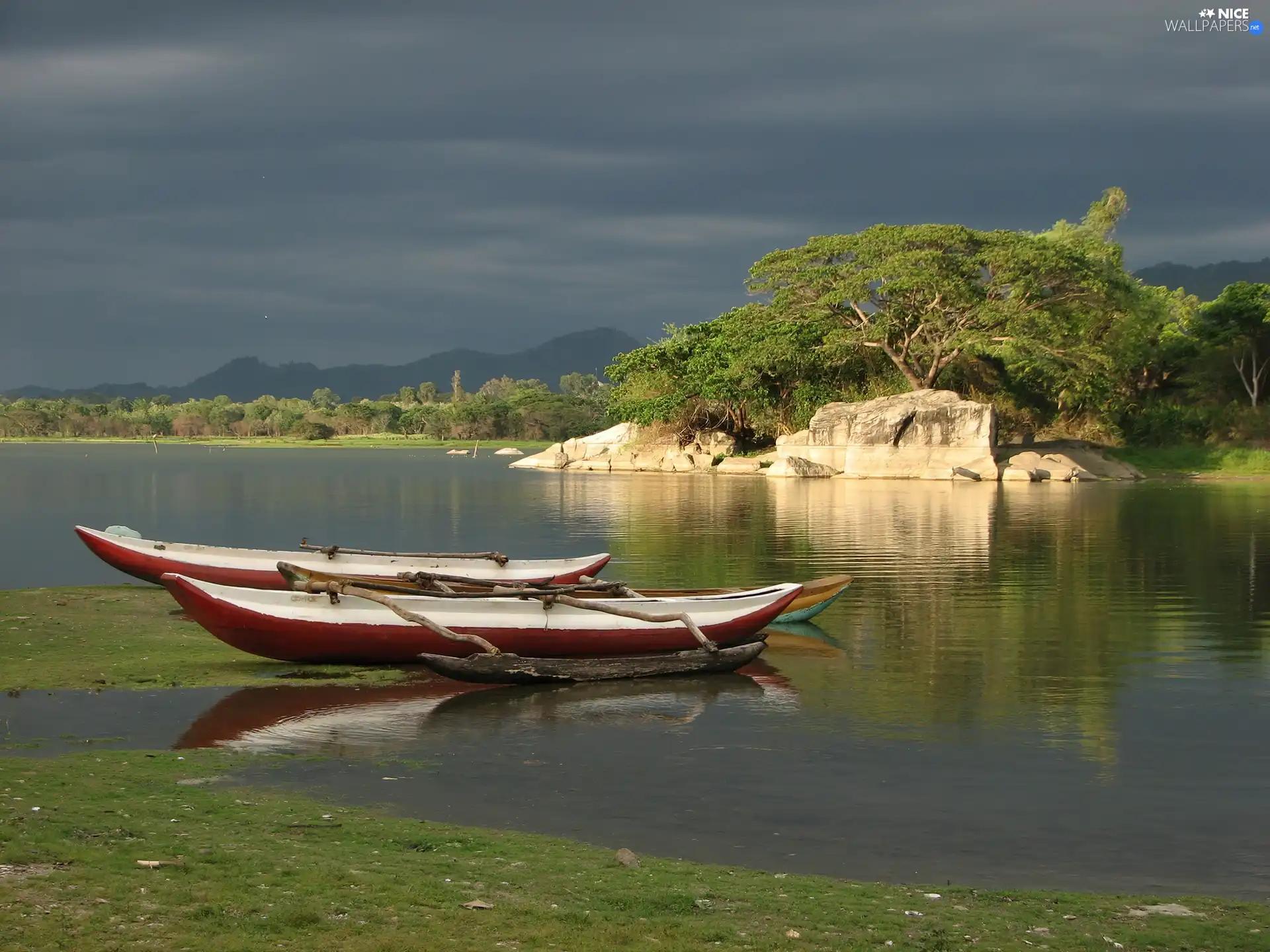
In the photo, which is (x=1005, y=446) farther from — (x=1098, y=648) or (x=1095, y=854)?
(x=1095, y=854)

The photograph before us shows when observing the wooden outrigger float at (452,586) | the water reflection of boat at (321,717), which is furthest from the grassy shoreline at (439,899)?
the wooden outrigger float at (452,586)

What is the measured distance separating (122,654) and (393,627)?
4233 mm

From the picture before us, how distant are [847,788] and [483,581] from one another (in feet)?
28.0

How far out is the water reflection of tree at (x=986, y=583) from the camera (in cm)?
1644

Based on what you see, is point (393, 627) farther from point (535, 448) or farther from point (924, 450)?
point (535, 448)

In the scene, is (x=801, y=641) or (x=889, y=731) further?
(x=801, y=641)

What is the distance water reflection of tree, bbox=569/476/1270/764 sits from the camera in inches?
647

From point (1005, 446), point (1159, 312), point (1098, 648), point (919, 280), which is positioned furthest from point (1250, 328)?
point (1098, 648)

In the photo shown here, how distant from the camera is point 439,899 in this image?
8.18 m

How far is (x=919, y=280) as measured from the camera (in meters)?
66.3

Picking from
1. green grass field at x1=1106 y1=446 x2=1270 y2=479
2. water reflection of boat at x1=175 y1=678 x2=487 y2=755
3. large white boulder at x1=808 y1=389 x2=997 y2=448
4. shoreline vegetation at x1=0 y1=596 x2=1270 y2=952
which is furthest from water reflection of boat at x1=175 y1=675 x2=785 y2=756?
green grass field at x1=1106 y1=446 x2=1270 y2=479

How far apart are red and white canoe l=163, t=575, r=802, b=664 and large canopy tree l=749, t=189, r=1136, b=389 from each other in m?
52.3

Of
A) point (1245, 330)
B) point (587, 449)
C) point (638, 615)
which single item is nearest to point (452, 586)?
point (638, 615)

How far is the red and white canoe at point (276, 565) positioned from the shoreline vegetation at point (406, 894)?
10.4 metres
